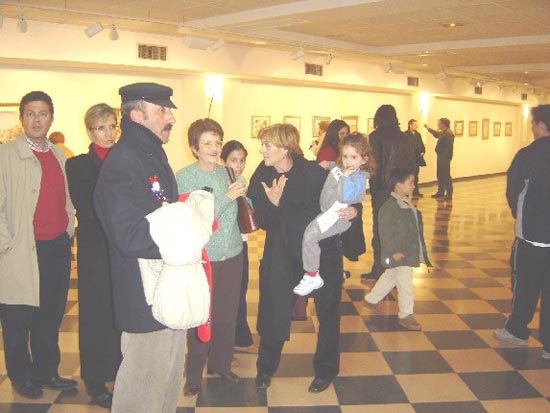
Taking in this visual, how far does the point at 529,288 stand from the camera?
167 inches

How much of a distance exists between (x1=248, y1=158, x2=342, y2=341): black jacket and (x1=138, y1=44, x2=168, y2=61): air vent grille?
646 centimetres

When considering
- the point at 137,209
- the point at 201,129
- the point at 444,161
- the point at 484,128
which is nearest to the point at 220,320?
the point at 201,129

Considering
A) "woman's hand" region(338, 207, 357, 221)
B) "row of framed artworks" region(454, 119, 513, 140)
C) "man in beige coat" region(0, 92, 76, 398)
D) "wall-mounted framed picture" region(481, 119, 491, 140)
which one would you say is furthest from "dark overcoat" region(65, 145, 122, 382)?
"wall-mounted framed picture" region(481, 119, 491, 140)

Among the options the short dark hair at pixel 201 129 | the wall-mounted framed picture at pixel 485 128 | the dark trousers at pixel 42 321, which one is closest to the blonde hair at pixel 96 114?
the short dark hair at pixel 201 129

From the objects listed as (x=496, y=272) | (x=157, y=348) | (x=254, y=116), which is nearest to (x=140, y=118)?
(x=157, y=348)

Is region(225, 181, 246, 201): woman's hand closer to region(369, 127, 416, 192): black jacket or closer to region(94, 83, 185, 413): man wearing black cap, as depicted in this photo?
region(94, 83, 185, 413): man wearing black cap

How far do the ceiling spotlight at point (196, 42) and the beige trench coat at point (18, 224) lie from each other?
5.88 metres

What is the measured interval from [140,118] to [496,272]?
5.60 m

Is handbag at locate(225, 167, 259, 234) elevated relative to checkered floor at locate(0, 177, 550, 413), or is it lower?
elevated

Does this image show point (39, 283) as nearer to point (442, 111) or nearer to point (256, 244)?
point (256, 244)

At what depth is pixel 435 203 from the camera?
42.5ft

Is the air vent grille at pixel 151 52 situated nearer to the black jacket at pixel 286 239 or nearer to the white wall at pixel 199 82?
the white wall at pixel 199 82

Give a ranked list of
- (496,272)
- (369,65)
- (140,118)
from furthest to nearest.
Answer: (369,65)
(496,272)
(140,118)

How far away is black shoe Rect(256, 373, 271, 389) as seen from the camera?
141 inches
